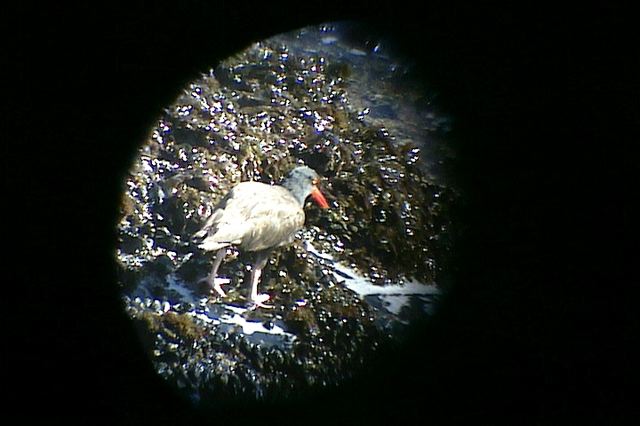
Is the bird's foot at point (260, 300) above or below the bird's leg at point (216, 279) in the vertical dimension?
below

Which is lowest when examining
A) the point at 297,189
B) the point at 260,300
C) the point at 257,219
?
the point at 260,300

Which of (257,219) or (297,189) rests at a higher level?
(297,189)

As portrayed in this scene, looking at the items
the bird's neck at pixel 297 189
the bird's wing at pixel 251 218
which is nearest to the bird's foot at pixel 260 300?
the bird's wing at pixel 251 218

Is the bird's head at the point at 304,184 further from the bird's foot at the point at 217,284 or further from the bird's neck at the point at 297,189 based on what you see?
the bird's foot at the point at 217,284

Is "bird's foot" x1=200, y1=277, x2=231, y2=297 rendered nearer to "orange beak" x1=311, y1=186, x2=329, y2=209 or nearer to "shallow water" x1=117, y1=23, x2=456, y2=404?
"shallow water" x1=117, y1=23, x2=456, y2=404

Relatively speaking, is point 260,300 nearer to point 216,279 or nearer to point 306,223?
point 216,279

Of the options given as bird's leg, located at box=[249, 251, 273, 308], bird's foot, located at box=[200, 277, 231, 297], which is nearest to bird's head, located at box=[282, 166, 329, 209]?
bird's leg, located at box=[249, 251, 273, 308]

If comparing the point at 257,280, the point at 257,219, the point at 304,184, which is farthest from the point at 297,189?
the point at 257,280
